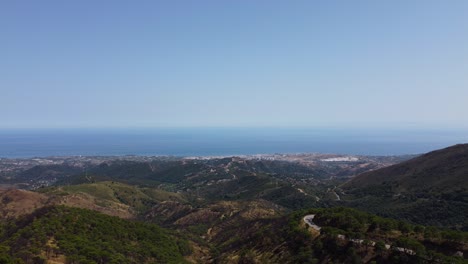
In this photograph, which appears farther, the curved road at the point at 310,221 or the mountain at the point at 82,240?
the curved road at the point at 310,221

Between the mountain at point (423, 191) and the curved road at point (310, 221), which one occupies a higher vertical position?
the curved road at point (310, 221)

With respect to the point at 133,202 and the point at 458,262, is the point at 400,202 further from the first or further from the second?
the point at 133,202

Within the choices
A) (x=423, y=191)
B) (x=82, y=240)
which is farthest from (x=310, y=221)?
(x=423, y=191)

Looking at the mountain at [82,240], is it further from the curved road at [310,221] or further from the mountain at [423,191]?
the mountain at [423,191]

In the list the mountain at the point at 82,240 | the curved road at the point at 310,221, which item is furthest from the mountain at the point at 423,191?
the mountain at the point at 82,240

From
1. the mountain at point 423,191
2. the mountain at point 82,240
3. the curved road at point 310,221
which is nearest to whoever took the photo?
the mountain at point 82,240

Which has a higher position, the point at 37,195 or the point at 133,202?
the point at 37,195

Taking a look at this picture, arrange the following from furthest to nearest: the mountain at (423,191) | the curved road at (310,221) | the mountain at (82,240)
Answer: the mountain at (423,191)
the curved road at (310,221)
the mountain at (82,240)

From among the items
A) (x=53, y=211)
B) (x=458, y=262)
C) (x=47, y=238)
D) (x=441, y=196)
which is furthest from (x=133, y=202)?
(x=458, y=262)

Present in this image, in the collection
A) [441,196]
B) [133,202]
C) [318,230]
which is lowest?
[133,202]
